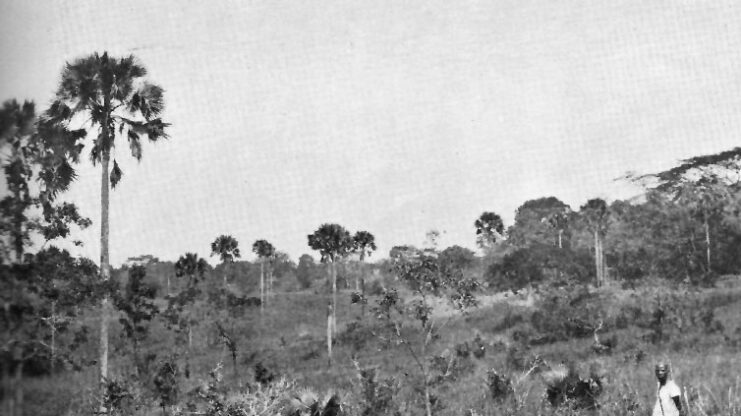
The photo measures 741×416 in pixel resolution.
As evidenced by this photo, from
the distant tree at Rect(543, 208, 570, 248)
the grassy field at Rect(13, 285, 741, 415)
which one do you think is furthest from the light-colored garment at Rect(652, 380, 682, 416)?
the distant tree at Rect(543, 208, 570, 248)

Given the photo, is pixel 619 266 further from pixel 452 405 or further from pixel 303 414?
pixel 303 414

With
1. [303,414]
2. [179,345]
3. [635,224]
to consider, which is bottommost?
[179,345]

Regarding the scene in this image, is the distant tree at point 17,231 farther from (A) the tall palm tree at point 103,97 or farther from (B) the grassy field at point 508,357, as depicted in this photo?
(A) the tall palm tree at point 103,97

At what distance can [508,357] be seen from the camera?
1009 inches

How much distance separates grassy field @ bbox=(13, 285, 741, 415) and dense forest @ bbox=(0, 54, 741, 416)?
0.45 ft

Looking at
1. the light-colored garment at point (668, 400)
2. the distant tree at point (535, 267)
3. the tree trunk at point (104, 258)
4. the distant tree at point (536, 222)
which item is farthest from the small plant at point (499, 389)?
the distant tree at point (536, 222)

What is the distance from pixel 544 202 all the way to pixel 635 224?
94.6 feet

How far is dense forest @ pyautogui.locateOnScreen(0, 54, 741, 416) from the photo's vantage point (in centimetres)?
671

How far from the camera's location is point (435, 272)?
14141 mm

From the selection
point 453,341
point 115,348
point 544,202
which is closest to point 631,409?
point 453,341

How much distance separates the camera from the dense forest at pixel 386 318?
6.71 meters

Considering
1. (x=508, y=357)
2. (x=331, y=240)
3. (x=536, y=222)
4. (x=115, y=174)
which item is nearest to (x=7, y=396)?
(x=115, y=174)

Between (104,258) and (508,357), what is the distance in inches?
720

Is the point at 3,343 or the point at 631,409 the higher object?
the point at 3,343
